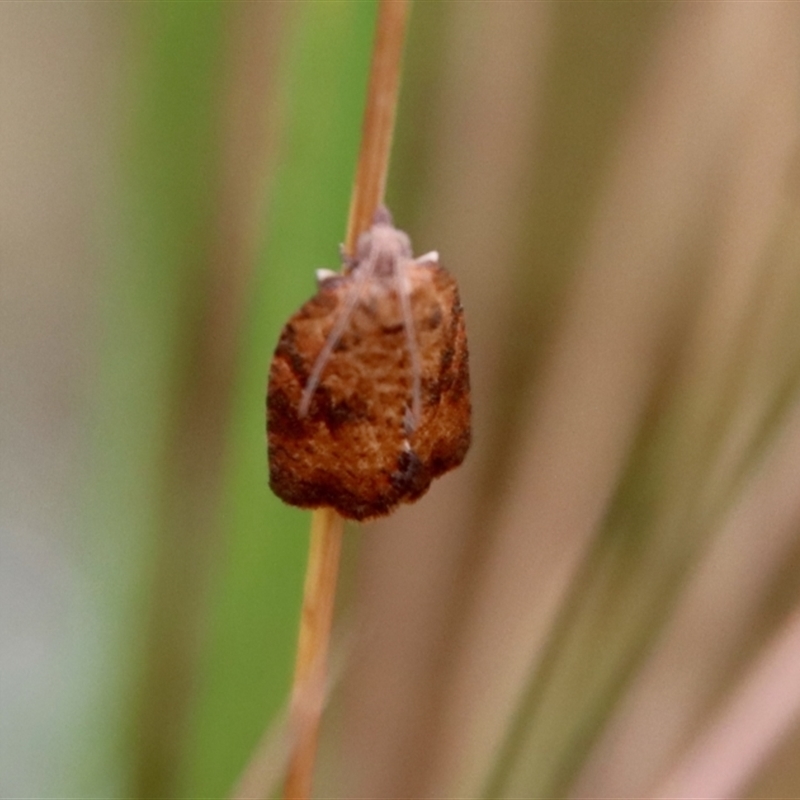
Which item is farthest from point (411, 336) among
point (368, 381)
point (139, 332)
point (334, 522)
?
point (139, 332)

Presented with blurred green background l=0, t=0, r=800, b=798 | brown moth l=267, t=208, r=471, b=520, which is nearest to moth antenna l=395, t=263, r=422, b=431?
brown moth l=267, t=208, r=471, b=520

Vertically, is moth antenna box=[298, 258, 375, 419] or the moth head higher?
the moth head

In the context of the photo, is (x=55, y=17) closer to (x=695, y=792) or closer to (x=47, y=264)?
(x=47, y=264)

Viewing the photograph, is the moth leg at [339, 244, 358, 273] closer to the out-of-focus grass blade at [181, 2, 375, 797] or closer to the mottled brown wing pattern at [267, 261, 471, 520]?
the mottled brown wing pattern at [267, 261, 471, 520]

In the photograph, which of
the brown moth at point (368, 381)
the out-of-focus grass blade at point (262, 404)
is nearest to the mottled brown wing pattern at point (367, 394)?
the brown moth at point (368, 381)

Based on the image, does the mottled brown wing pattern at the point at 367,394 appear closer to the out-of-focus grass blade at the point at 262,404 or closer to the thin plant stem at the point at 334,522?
the thin plant stem at the point at 334,522

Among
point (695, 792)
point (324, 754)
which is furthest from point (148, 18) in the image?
point (695, 792)

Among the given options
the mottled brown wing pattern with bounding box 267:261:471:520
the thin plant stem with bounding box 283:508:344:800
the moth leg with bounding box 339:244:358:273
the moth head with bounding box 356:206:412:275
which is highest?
the moth head with bounding box 356:206:412:275
